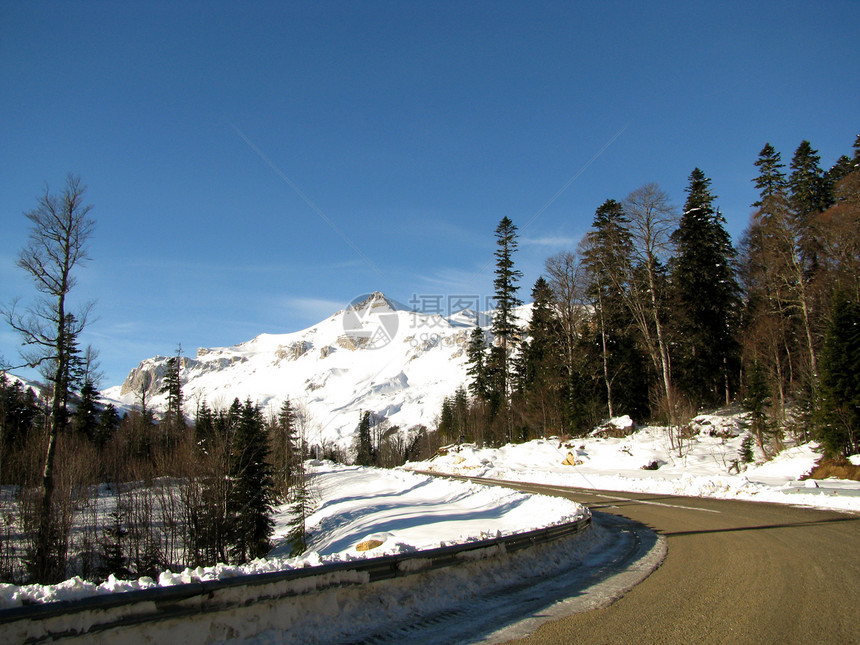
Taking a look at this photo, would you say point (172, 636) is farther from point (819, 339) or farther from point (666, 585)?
point (819, 339)

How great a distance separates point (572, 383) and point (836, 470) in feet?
70.2

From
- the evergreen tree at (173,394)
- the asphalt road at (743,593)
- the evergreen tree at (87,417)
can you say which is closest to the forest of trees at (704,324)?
the asphalt road at (743,593)

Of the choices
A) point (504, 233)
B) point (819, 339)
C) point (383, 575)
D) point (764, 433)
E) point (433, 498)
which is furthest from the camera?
point (504, 233)

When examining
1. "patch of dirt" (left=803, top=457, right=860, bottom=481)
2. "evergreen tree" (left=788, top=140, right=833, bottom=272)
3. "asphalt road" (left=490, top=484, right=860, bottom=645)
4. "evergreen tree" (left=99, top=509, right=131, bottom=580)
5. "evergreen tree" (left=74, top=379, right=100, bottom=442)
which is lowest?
"evergreen tree" (left=99, top=509, right=131, bottom=580)

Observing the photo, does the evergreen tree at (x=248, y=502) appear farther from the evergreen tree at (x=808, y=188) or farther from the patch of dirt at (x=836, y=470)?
the evergreen tree at (x=808, y=188)

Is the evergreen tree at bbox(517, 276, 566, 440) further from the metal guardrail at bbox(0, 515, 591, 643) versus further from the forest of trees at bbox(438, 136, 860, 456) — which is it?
the metal guardrail at bbox(0, 515, 591, 643)

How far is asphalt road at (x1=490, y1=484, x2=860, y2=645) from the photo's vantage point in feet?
16.3

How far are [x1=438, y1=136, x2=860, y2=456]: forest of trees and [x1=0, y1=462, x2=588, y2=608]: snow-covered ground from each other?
14.4 meters

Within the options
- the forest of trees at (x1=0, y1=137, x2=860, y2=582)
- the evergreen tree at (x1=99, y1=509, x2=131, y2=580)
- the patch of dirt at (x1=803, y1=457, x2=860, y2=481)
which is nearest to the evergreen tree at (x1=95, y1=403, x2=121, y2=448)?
the forest of trees at (x1=0, y1=137, x2=860, y2=582)

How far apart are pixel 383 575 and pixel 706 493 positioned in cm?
1785

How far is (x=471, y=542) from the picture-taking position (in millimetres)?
7270

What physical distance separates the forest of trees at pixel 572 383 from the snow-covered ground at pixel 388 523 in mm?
1727

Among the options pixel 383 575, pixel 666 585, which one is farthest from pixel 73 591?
pixel 666 585

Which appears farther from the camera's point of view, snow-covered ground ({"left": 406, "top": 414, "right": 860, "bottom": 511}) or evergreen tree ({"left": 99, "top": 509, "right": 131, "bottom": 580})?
snow-covered ground ({"left": 406, "top": 414, "right": 860, "bottom": 511})
